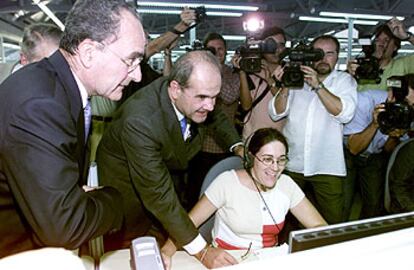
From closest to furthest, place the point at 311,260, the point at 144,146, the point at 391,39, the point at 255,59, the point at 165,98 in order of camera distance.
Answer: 1. the point at 311,260
2. the point at 144,146
3. the point at 165,98
4. the point at 255,59
5. the point at 391,39

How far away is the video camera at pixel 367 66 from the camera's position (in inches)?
96.0

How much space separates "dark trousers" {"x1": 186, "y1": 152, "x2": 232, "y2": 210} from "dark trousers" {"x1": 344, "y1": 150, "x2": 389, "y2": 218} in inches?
28.7

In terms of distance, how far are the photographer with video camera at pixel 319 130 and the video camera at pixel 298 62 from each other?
29 mm

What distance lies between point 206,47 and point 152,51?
365 mm

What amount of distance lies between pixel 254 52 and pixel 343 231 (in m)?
A: 1.82

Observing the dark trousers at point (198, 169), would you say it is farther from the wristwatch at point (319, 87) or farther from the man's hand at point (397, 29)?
the man's hand at point (397, 29)

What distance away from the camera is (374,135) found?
2.31 m

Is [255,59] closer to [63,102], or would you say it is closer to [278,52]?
[278,52]

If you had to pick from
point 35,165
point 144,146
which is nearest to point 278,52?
point 144,146

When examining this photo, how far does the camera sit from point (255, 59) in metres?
2.35

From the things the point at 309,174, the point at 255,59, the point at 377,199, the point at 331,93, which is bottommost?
the point at 377,199

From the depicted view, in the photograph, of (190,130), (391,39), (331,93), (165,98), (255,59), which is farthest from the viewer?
(391,39)

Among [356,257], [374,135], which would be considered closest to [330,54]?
[374,135]

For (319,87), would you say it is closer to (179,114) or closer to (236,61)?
(236,61)
